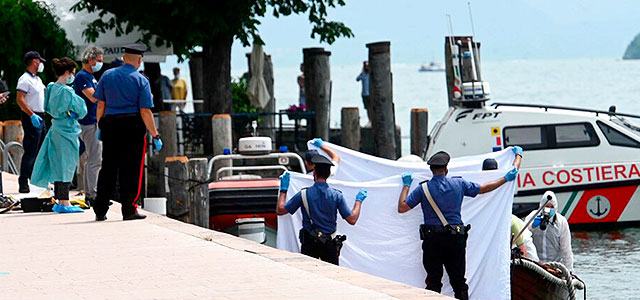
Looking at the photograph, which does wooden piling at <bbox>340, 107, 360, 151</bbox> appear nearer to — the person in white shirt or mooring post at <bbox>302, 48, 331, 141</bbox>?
mooring post at <bbox>302, 48, 331, 141</bbox>

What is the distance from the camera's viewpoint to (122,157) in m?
16.6

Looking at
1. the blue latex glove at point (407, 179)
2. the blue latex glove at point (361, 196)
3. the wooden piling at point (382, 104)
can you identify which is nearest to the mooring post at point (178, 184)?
the blue latex glove at point (361, 196)

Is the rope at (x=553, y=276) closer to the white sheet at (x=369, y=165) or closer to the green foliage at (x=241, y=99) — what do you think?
the white sheet at (x=369, y=165)

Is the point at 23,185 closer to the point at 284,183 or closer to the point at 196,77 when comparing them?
the point at 284,183

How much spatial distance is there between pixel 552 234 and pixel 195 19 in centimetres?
1193

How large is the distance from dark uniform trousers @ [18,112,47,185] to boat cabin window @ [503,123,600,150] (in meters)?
10.9

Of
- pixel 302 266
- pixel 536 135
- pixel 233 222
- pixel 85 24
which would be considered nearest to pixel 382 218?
pixel 233 222

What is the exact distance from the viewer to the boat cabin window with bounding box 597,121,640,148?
2981 centimetres

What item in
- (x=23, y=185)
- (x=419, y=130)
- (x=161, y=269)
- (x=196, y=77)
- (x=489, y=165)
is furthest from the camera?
(x=196, y=77)

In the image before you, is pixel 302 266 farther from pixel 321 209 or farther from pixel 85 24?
pixel 85 24

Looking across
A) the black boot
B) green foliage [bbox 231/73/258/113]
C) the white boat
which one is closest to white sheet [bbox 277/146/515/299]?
the black boot

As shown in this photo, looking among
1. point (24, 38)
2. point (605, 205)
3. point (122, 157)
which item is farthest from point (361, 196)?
point (24, 38)

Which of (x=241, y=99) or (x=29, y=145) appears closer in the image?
(x=29, y=145)

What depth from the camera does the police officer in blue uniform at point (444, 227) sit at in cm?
1656
